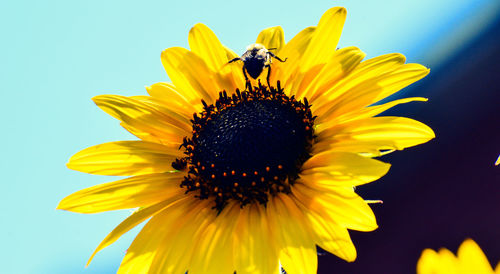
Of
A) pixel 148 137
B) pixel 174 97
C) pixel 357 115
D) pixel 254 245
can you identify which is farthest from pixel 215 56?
pixel 254 245

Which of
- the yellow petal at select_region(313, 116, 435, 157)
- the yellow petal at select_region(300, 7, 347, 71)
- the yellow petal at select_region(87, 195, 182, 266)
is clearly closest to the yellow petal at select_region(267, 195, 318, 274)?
the yellow petal at select_region(313, 116, 435, 157)

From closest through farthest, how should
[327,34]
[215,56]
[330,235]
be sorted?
[330,235] → [327,34] → [215,56]

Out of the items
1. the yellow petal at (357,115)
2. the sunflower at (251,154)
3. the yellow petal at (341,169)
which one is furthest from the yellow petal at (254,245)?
the yellow petal at (357,115)

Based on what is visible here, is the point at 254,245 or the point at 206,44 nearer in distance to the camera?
the point at 254,245

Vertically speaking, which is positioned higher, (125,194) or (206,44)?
(206,44)

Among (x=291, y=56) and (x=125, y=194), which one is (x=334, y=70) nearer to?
(x=291, y=56)

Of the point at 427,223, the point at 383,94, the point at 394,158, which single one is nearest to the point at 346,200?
the point at 383,94

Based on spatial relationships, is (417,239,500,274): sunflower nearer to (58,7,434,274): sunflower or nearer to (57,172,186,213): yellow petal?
(58,7,434,274): sunflower
